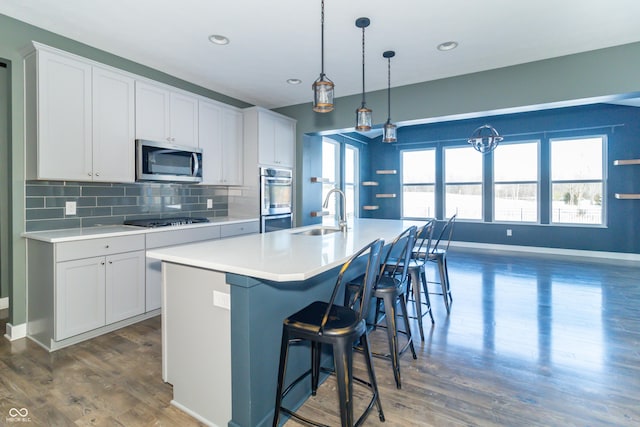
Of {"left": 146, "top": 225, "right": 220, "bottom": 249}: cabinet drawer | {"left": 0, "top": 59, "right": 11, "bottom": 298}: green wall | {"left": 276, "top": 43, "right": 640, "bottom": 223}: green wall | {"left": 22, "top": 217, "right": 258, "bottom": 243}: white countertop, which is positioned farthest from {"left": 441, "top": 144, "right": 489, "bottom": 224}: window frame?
{"left": 0, "top": 59, "right": 11, "bottom": 298}: green wall

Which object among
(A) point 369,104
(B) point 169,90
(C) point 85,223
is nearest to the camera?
(C) point 85,223

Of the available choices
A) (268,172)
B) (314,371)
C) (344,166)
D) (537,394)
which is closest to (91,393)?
(314,371)

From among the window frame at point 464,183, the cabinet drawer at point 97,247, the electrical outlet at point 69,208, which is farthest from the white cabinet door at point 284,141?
the window frame at point 464,183

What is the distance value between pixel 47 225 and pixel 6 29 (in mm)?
1658

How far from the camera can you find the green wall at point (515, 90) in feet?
10.8

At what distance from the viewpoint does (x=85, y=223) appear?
10.7 ft

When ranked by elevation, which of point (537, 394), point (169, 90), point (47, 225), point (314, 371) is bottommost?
point (537, 394)

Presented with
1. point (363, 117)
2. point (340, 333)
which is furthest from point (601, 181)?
point (340, 333)

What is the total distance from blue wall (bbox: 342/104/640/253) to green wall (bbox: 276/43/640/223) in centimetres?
350

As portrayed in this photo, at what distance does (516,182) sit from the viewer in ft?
23.5

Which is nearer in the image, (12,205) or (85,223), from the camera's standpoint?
(12,205)

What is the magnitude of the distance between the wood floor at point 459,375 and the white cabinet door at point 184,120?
2038 mm

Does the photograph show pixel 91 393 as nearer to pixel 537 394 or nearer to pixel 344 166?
pixel 537 394

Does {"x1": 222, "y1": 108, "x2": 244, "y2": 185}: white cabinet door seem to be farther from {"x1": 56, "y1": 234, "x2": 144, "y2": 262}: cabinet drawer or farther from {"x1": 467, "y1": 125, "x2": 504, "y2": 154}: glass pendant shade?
{"x1": 467, "y1": 125, "x2": 504, "y2": 154}: glass pendant shade
